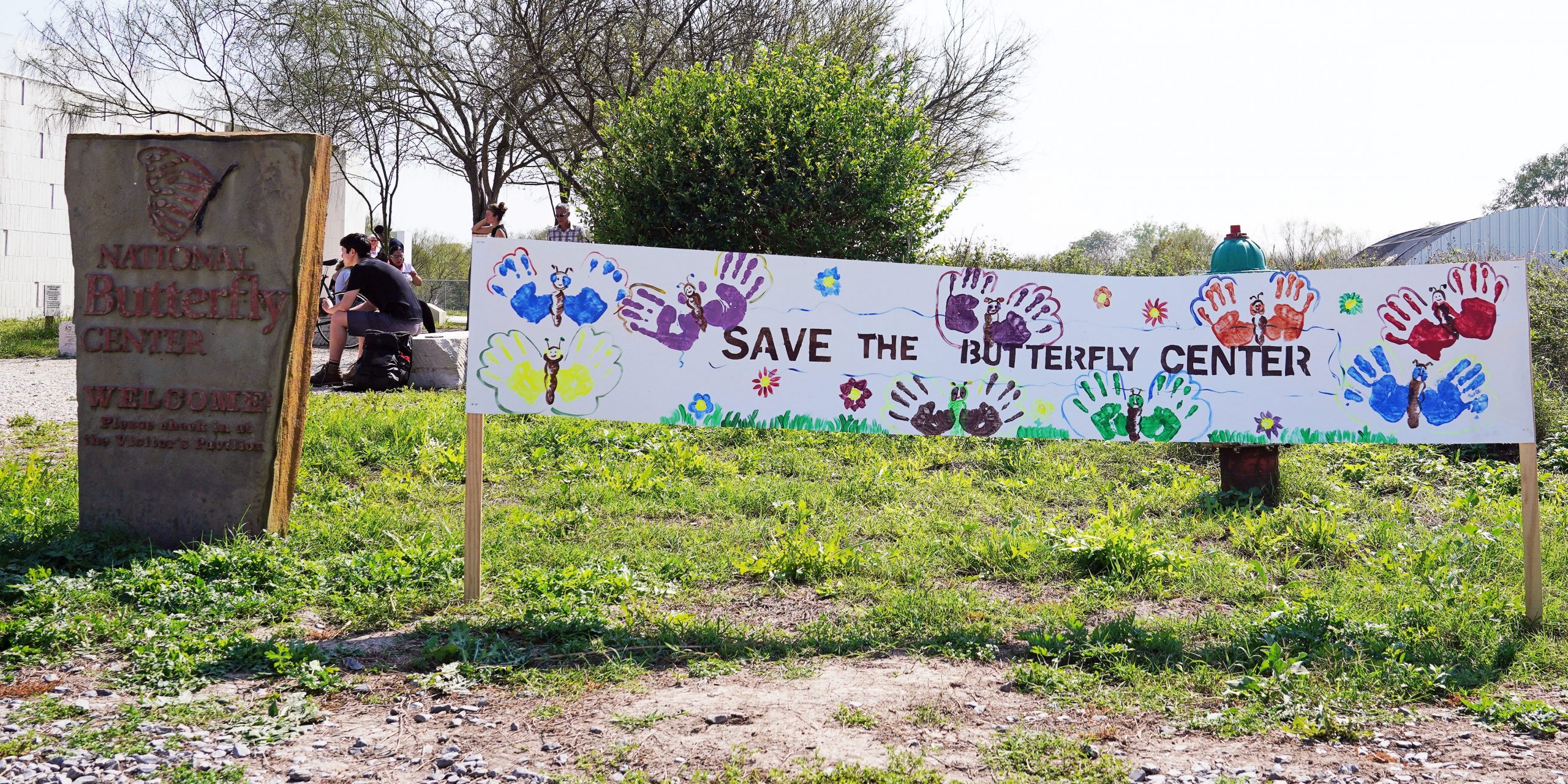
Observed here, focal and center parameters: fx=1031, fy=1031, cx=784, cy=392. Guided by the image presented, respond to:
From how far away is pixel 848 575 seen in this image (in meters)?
4.94

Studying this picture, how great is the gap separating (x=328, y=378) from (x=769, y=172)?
15.7 ft

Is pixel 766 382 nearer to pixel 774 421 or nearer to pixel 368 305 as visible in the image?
pixel 774 421

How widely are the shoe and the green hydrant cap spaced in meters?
8.00

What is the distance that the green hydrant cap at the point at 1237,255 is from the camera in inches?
255

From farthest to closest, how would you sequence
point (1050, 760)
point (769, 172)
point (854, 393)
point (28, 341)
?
point (28, 341) → point (769, 172) → point (854, 393) → point (1050, 760)

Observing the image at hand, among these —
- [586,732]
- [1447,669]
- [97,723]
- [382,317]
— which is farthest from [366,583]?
[382,317]

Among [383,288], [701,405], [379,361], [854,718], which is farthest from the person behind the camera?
[383,288]

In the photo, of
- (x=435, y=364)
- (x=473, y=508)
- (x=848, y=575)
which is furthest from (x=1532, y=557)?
(x=435, y=364)

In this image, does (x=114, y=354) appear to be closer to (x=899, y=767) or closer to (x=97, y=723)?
(x=97, y=723)

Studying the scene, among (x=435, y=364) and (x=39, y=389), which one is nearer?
(x=435, y=364)

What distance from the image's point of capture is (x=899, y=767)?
2.95m

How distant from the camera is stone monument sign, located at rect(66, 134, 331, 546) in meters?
5.15

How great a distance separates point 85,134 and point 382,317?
492cm

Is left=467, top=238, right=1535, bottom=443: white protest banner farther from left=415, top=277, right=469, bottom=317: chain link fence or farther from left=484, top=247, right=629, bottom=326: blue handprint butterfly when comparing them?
left=415, top=277, right=469, bottom=317: chain link fence
